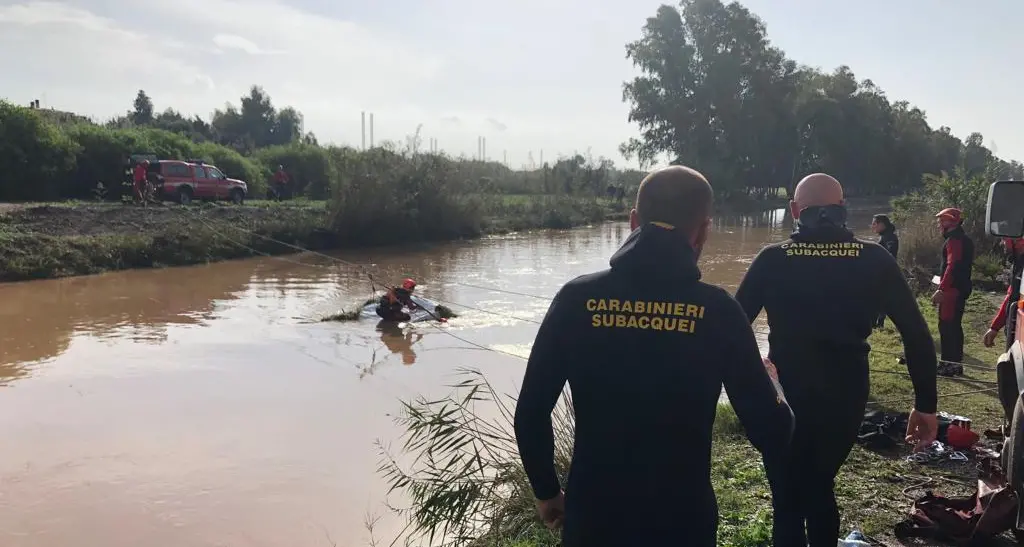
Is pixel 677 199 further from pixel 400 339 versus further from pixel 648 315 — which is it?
pixel 400 339

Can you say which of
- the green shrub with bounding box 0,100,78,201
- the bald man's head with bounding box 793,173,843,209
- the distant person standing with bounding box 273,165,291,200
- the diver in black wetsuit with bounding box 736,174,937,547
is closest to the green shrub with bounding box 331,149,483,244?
the distant person standing with bounding box 273,165,291,200

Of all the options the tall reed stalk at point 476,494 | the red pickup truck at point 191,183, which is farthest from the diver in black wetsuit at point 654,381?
the red pickup truck at point 191,183

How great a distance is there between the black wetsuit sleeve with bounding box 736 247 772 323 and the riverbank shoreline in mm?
19523

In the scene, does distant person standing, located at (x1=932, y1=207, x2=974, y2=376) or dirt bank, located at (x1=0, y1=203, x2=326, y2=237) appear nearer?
distant person standing, located at (x1=932, y1=207, x2=974, y2=376)

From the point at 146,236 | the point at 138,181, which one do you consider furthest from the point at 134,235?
the point at 138,181

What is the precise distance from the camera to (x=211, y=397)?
947 centimetres

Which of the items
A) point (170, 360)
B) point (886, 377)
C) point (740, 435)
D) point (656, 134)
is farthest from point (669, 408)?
point (656, 134)

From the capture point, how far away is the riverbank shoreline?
19500 millimetres

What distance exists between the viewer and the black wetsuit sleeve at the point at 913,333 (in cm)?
311

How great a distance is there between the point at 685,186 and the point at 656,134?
50.6 metres

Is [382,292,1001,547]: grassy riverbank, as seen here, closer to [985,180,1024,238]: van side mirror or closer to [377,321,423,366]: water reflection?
[985,180,1024,238]: van side mirror

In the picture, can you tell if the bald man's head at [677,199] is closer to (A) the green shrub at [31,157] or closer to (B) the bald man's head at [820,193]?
(B) the bald man's head at [820,193]

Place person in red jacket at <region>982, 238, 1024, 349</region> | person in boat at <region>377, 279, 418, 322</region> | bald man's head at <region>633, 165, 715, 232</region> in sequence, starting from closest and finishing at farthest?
bald man's head at <region>633, 165, 715, 232</region>
person in red jacket at <region>982, 238, 1024, 349</region>
person in boat at <region>377, 279, 418, 322</region>

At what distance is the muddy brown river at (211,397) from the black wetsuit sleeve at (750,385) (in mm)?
4286
